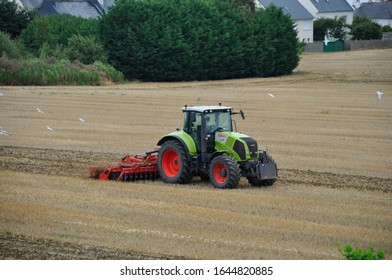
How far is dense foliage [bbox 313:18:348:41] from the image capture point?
117 metres

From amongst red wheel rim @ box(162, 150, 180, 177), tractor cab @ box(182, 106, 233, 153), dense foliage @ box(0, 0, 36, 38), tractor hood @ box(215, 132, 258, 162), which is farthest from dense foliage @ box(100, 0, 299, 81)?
tractor hood @ box(215, 132, 258, 162)

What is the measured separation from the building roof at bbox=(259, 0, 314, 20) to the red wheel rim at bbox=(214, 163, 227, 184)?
93.3 meters

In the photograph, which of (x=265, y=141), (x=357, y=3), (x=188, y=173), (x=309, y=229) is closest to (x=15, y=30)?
(x=265, y=141)

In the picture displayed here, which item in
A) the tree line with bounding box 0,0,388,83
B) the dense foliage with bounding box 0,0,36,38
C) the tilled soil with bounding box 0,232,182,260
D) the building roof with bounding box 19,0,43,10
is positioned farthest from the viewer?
the building roof with bounding box 19,0,43,10

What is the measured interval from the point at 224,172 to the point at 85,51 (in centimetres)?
4653

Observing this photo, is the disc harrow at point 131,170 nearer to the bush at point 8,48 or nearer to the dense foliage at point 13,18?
the bush at point 8,48

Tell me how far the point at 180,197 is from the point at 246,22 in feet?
178

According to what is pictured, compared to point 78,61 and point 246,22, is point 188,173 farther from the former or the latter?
point 246,22

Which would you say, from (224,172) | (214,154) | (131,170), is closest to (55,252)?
(224,172)

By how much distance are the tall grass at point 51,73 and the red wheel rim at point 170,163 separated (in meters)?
36.9

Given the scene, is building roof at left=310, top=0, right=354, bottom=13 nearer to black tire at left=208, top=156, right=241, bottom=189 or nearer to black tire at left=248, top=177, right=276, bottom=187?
black tire at left=248, top=177, right=276, bottom=187

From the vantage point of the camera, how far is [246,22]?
72.6m

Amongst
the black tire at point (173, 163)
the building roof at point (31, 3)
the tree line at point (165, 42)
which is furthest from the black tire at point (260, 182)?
the building roof at point (31, 3)

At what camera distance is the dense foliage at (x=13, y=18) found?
76062mm
